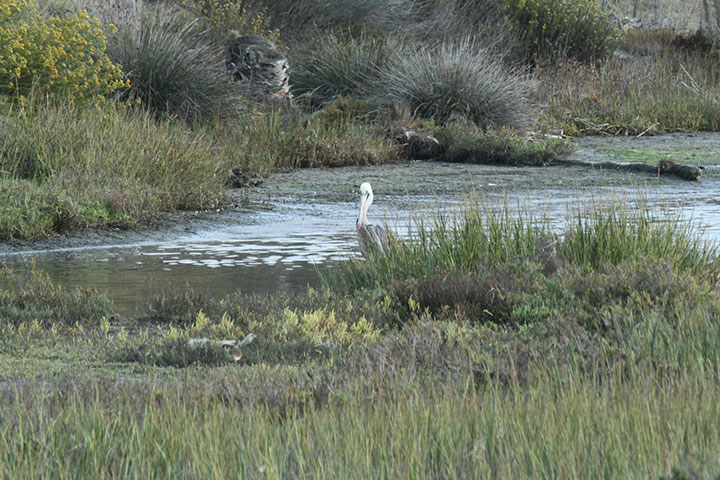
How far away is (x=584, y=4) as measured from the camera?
29078mm

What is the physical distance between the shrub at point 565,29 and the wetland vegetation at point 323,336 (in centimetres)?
1195

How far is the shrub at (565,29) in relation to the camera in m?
28.5

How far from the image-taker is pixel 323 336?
20.5 feet

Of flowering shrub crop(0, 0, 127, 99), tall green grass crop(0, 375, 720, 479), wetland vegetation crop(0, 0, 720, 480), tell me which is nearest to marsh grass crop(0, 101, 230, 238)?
wetland vegetation crop(0, 0, 720, 480)

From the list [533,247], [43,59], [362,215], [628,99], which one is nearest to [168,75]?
[43,59]

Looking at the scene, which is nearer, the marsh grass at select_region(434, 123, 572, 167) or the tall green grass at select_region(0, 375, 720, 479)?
the tall green grass at select_region(0, 375, 720, 479)

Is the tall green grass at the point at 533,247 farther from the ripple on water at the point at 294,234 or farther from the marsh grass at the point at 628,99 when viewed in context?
the marsh grass at the point at 628,99

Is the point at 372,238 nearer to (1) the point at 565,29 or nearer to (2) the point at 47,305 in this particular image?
(2) the point at 47,305

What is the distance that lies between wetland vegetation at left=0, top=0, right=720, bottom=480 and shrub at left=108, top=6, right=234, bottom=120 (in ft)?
0.14

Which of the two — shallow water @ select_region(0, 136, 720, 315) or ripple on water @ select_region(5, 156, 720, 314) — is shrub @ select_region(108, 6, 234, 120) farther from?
ripple on water @ select_region(5, 156, 720, 314)

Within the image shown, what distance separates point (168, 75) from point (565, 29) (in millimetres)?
13813

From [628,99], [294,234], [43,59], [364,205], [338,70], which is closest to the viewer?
[364,205]

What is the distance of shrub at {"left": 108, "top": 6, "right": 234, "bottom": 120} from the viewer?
18.2m

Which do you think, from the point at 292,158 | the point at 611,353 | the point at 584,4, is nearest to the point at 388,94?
the point at 292,158
